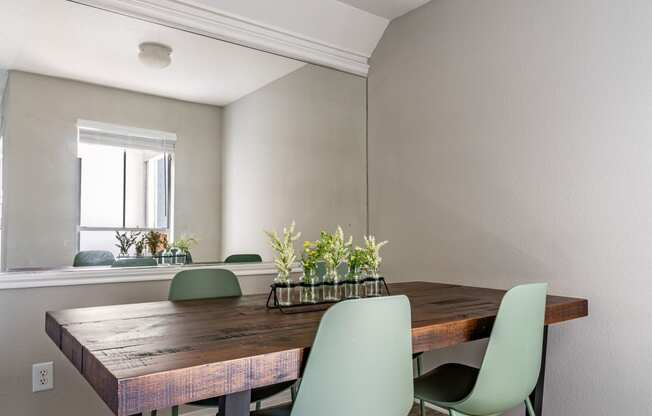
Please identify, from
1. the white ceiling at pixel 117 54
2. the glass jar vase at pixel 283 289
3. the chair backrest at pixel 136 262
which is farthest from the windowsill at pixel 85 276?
the glass jar vase at pixel 283 289

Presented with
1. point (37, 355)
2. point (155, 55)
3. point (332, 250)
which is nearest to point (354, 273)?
point (332, 250)

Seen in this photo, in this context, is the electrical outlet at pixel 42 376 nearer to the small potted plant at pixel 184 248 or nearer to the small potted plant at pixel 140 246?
the small potted plant at pixel 140 246

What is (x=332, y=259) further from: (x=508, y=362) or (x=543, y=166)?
(x=543, y=166)

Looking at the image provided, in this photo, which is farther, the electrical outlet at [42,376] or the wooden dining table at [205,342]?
the electrical outlet at [42,376]

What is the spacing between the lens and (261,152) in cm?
304

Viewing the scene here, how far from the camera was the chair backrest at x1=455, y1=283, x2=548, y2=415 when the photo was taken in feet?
5.02

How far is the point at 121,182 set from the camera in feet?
8.15

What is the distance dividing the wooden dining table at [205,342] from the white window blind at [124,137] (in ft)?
3.44

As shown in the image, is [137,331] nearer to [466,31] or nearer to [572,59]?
[572,59]

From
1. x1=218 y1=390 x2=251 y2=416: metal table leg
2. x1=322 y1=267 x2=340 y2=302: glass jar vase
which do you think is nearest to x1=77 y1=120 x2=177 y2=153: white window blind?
x1=322 y1=267 x2=340 y2=302: glass jar vase

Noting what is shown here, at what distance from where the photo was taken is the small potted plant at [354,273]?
1.91 m

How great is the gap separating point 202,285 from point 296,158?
129cm

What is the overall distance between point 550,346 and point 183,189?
211 cm

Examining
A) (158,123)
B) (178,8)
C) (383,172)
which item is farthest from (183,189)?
(383,172)
